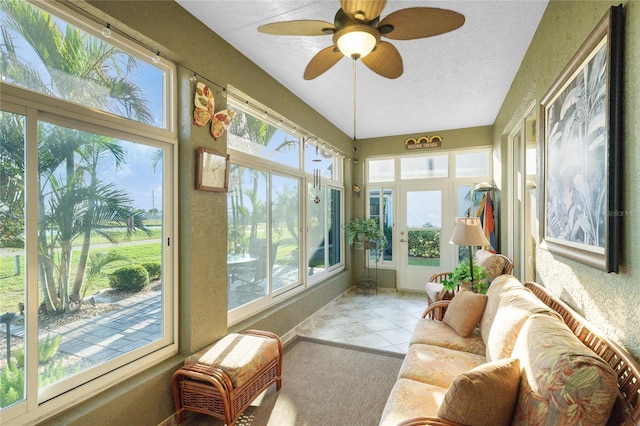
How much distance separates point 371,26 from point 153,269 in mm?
2078

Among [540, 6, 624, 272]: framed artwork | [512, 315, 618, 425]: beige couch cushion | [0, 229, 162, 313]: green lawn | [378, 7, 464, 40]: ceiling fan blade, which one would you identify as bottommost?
[512, 315, 618, 425]: beige couch cushion

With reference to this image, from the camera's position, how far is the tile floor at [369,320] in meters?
3.52

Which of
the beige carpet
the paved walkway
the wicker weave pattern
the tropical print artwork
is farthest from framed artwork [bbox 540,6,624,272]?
the paved walkway

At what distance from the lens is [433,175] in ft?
18.1

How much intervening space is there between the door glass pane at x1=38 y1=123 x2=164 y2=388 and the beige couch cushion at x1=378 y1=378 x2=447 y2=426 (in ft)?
5.44

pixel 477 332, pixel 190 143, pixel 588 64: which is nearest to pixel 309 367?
pixel 477 332

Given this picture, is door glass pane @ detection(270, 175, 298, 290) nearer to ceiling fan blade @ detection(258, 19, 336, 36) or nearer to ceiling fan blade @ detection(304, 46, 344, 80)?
ceiling fan blade @ detection(304, 46, 344, 80)

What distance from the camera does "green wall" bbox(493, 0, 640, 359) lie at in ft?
3.75

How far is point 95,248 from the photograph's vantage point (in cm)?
188

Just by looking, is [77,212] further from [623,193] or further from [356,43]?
[623,193]

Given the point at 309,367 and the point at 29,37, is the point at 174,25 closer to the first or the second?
the point at 29,37

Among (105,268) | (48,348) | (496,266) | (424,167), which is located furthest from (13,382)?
(424,167)

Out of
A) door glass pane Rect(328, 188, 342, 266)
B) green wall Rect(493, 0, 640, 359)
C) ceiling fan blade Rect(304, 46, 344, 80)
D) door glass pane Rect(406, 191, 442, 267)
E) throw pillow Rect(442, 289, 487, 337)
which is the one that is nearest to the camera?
green wall Rect(493, 0, 640, 359)

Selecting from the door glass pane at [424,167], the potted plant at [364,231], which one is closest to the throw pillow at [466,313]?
the potted plant at [364,231]
